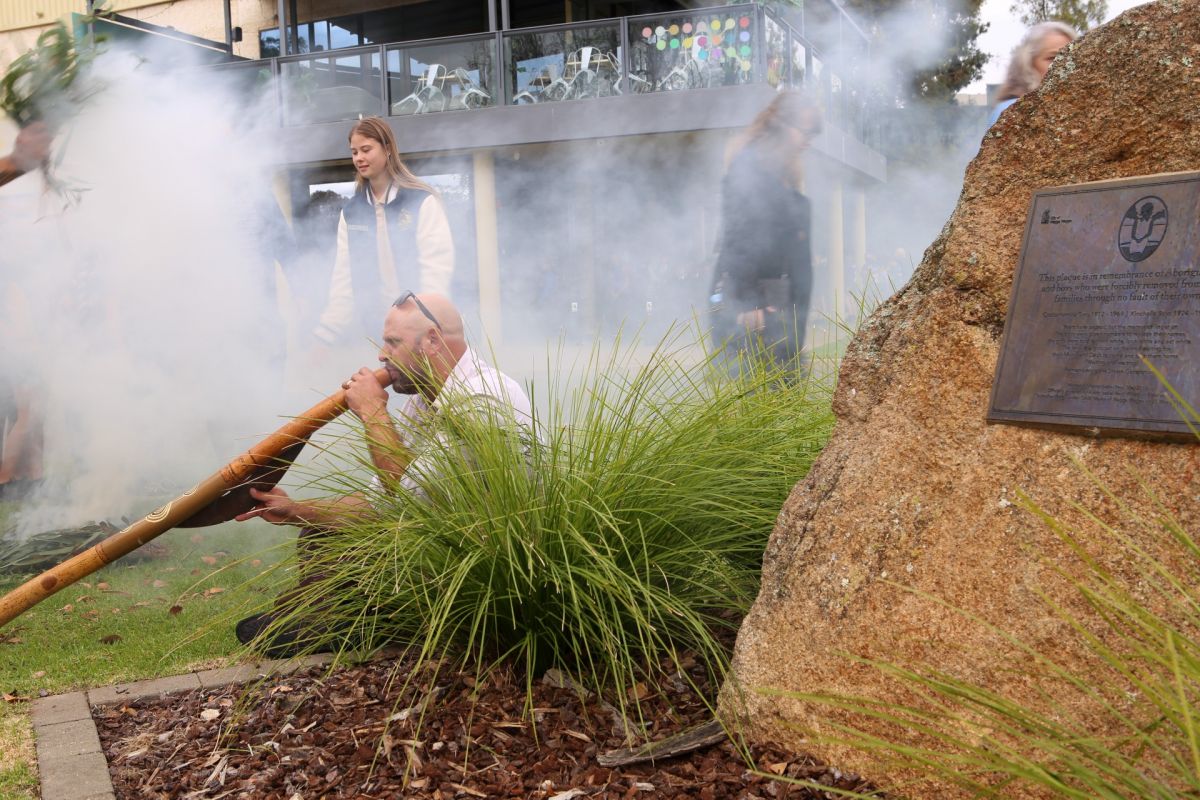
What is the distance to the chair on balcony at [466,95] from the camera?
38.7 ft

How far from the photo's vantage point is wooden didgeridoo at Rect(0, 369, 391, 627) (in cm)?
316

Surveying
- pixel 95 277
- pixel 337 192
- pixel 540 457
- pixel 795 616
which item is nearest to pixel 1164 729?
pixel 795 616

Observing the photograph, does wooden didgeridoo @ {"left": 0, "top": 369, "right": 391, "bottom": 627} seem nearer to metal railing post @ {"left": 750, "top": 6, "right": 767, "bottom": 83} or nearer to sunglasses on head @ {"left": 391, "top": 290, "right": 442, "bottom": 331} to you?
sunglasses on head @ {"left": 391, "top": 290, "right": 442, "bottom": 331}

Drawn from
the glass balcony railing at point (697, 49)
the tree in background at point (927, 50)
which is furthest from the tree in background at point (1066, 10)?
the glass balcony railing at point (697, 49)

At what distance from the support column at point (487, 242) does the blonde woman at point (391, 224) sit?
126 inches

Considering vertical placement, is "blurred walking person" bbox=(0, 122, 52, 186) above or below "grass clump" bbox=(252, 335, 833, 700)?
above

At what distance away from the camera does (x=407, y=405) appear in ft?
10.9

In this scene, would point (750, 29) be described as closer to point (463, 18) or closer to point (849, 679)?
point (463, 18)

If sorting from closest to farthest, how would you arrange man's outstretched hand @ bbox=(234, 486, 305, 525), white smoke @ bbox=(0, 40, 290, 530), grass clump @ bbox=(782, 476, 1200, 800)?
grass clump @ bbox=(782, 476, 1200, 800) < man's outstretched hand @ bbox=(234, 486, 305, 525) < white smoke @ bbox=(0, 40, 290, 530)

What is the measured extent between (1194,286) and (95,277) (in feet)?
17.3

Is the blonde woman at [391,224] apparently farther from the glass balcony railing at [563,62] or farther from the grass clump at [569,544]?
the glass balcony railing at [563,62]

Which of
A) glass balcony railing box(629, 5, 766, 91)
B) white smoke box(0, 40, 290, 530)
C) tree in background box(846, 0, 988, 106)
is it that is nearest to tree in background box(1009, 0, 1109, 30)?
tree in background box(846, 0, 988, 106)

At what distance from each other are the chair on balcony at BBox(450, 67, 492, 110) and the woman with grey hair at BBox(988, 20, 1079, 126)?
8356 mm

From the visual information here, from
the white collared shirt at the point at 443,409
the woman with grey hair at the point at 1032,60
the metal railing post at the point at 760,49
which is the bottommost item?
the white collared shirt at the point at 443,409
